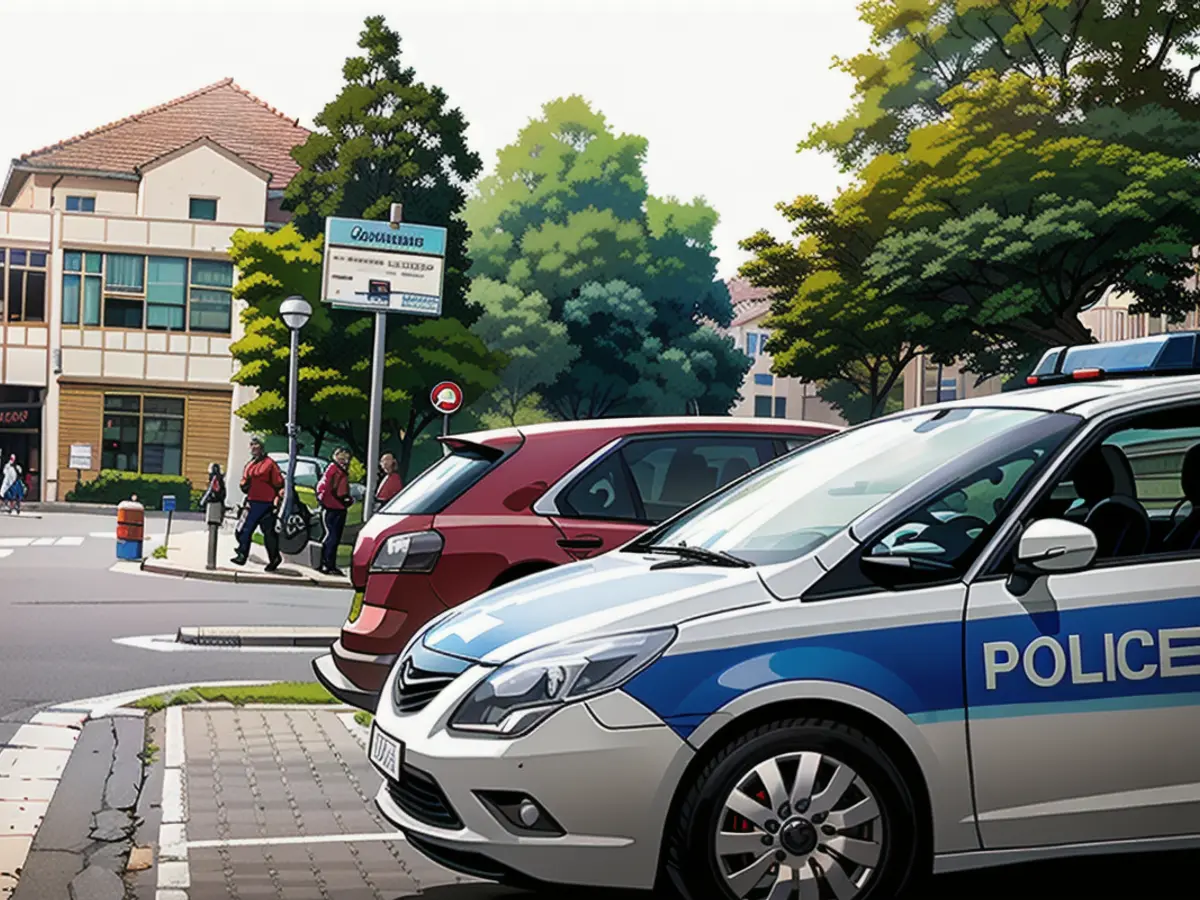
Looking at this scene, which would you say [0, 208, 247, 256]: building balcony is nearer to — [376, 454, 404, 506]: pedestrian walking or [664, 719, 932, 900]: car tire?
[376, 454, 404, 506]: pedestrian walking

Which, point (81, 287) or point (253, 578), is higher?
point (81, 287)

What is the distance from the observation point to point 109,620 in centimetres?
1622

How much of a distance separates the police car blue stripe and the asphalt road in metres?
6.55

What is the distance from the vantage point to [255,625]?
639 inches

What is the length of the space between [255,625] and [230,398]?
4145cm

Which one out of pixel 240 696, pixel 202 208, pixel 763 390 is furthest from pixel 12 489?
pixel 763 390

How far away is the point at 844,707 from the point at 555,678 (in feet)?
2.69

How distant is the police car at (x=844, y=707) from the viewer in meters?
4.75

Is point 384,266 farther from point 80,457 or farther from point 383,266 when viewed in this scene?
point 80,457

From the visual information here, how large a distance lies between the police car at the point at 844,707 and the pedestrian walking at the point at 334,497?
62.7ft

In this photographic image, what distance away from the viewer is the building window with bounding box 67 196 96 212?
193 ft

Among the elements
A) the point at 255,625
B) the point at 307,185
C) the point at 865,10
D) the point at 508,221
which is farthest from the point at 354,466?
the point at 508,221

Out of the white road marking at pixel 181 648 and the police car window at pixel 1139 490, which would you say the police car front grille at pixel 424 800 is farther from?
the white road marking at pixel 181 648

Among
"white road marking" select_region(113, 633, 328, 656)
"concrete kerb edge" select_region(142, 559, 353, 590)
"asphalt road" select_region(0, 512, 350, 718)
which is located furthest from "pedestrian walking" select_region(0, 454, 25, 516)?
"white road marking" select_region(113, 633, 328, 656)
